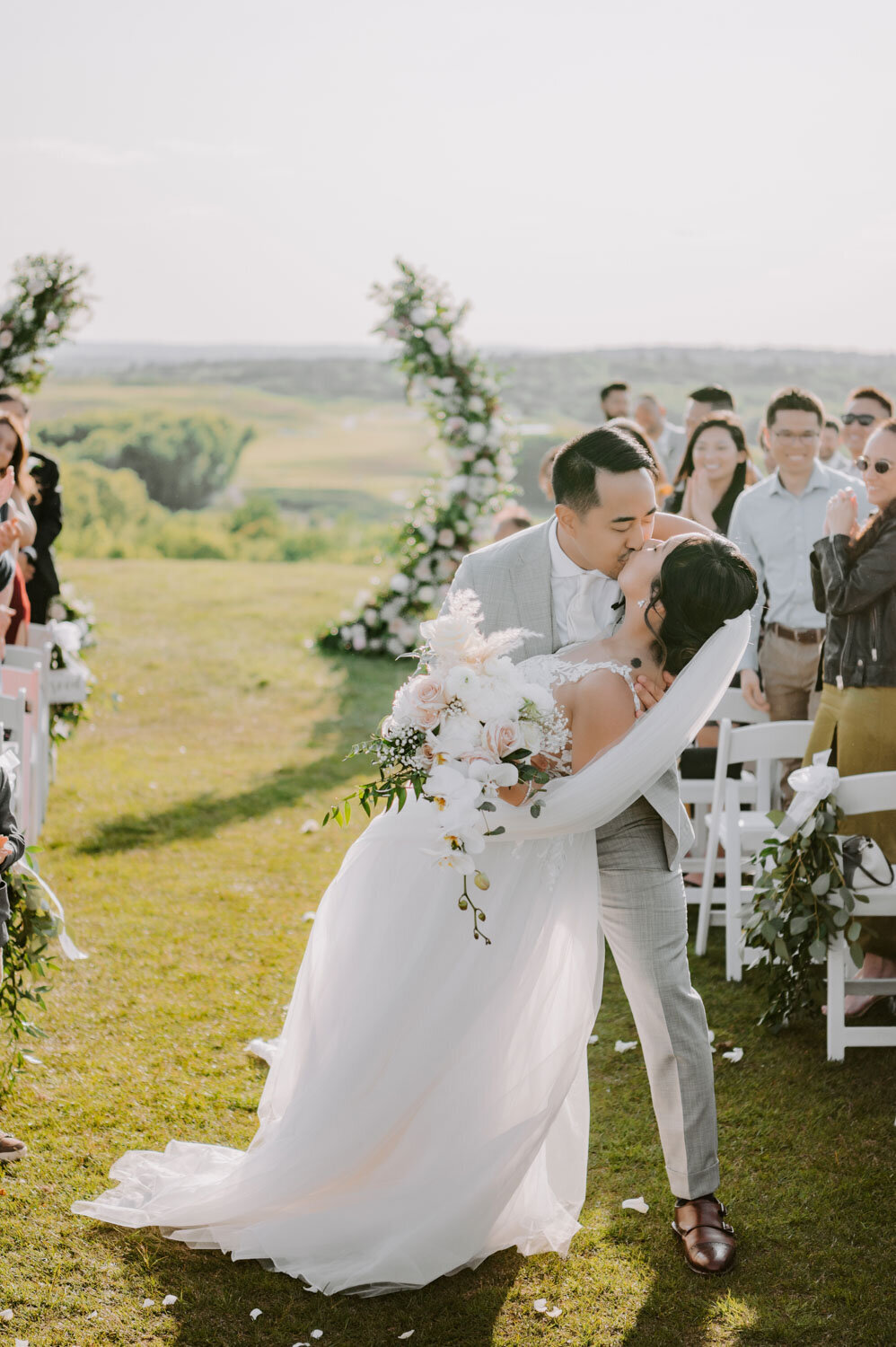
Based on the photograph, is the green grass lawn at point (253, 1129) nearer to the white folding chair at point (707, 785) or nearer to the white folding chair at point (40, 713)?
the white folding chair at point (40, 713)

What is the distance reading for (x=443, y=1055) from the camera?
9.90 feet

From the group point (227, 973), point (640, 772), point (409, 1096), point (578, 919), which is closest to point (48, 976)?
point (227, 973)

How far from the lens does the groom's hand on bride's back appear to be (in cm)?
296

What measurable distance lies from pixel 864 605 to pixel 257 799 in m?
4.55

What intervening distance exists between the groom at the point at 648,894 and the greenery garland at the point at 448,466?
8.55m

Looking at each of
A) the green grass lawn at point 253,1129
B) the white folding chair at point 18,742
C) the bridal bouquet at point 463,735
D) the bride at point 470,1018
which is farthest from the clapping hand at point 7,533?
the bridal bouquet at point 463,735

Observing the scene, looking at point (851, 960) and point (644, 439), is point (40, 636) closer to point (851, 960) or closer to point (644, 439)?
point (644, 439)

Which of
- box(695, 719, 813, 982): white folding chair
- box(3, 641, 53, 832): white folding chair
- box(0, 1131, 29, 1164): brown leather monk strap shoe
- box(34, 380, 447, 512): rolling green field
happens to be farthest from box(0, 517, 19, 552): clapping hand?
box(34, 380, 447, 512): rolling green field

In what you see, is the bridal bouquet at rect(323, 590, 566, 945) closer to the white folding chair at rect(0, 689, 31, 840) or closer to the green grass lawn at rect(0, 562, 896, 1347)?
the green grass lawn at rect(0, 562, 896, 1347)

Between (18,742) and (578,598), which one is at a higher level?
(578,598)

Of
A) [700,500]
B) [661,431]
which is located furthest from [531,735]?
[661,431]

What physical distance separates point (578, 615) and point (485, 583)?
0.27 metres

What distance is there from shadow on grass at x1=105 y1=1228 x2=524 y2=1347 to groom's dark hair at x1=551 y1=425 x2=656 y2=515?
78.5 inches

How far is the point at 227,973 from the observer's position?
16.8ft
